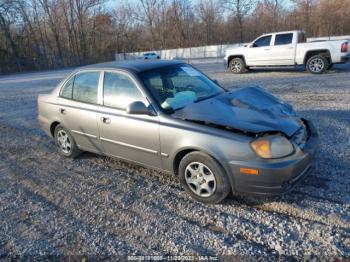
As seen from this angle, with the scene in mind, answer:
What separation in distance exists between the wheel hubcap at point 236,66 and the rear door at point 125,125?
11.5 metres

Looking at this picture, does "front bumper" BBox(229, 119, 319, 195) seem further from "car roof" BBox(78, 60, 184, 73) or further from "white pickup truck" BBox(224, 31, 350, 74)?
"white pickup truck" BBox(224, 31, 350, 74)

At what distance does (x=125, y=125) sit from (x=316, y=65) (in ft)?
36.2

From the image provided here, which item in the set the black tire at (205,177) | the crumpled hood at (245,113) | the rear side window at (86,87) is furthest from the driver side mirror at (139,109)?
the rear side window at (86,87)

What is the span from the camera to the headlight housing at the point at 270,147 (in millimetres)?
3045

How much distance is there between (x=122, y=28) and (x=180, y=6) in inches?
433

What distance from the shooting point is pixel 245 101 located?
3896mm

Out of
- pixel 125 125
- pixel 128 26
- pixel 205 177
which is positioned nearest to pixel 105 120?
pixel 125 125

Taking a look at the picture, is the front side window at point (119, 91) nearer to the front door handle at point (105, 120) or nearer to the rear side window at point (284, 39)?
the front door handle at point (105, 120)

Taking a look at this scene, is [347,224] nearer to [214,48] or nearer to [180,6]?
[214,48]

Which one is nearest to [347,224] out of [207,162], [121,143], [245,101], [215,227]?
[215,227]

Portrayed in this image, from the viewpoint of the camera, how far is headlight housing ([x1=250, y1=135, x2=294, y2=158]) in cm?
304

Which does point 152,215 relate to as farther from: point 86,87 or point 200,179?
point 86,87

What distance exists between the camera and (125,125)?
4.01 m

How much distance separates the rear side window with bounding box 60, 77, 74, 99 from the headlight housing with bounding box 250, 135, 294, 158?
128 inches
